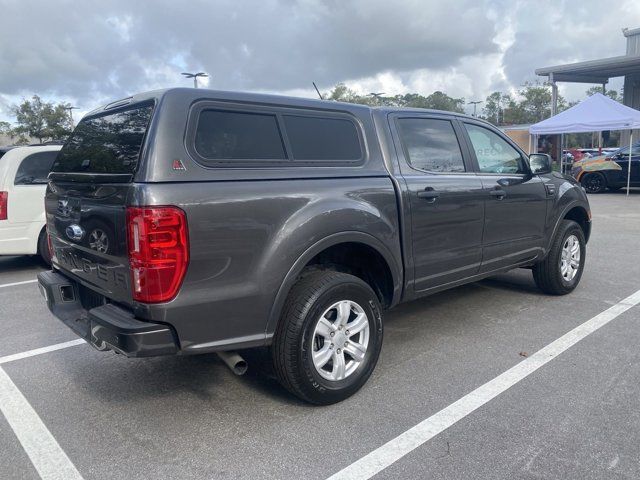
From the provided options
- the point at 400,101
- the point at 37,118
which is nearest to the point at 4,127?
the point at 37,118

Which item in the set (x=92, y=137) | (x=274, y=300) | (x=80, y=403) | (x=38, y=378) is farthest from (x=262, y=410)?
(x=92, y=137)

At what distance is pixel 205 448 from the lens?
2.91 meters

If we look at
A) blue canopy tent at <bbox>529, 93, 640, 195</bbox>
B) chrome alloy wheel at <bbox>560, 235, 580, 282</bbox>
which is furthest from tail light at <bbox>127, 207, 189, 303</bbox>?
blue canopy tent at <bbox>529, 93, 640, 195</bbox>

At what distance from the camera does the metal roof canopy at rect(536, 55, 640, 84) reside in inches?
872

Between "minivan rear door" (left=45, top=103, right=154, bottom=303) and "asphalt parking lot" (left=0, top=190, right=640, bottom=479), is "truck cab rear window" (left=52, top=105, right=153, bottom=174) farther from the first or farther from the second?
"asphalt parking lot" (left=0, top=190, right=640, bottom=479)

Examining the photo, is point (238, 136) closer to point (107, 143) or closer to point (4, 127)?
point (107, 143)

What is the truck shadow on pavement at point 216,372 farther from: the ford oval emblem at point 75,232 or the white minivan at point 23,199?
the white minivan at point 23,199

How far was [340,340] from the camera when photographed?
3.37 m

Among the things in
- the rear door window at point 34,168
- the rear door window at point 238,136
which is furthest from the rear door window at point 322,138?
the rear door window at point 34,168

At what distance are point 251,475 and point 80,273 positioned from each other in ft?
5.27

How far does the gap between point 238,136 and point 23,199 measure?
5078 millimetres

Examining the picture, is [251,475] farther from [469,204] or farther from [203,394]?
[469,204]

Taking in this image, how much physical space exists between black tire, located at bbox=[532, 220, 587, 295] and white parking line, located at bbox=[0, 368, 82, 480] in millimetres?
4460

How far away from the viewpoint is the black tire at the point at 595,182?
17022 millimetres
